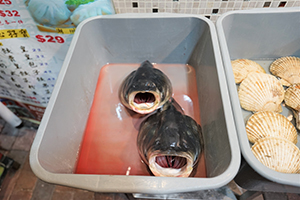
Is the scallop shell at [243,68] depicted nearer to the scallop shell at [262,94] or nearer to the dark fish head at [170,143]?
the scallop shell at [262,94]

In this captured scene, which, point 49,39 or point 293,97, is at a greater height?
point 49,39

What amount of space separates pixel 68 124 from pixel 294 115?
2.51 ft

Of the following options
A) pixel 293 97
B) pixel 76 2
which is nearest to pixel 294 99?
pixel 293 97

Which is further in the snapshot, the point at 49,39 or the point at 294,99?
the point at 49,39

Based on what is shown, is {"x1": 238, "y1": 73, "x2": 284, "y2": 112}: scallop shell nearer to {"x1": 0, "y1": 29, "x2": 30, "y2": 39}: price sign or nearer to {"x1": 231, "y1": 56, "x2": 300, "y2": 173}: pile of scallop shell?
{"x1": 231, "y1": 56, "x2": 300, "y2": 173}: pile of scallop shell

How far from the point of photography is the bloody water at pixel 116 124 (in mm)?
606

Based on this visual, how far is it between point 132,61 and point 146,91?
250 millimetres

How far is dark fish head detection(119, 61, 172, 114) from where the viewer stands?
2.11ft

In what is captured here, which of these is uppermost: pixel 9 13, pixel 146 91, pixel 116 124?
pixel 9 13

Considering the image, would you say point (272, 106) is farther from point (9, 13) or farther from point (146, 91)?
point (9, 13)

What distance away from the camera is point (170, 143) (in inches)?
20.2

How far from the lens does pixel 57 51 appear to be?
882mm

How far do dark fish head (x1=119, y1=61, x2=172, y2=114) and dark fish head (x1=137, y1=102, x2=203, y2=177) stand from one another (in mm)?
39

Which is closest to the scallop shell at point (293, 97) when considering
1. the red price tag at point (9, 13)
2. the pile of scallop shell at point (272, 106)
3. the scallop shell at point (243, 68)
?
the pile of scallop shell at point (272, 106)
